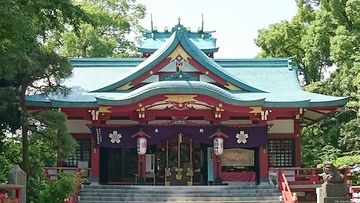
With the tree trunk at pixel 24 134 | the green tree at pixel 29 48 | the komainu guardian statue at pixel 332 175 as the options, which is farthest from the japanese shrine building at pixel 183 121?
the komainu guardian statue at pixel 332 175

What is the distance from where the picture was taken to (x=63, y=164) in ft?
81.8

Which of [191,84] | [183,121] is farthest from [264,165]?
[191,84]

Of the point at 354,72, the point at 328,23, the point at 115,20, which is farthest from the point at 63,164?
the point at 115,20

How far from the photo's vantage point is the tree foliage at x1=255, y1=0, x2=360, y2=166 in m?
29.2

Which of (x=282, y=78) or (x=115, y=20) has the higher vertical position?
(x=115, y=20)

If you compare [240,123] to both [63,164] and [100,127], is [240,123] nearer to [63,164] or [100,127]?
[100,127]

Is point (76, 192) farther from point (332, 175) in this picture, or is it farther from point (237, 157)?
point (332, 175)

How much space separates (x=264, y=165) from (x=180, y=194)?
12.8ft

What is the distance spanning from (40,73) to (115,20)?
27814 mm

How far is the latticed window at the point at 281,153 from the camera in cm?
2547

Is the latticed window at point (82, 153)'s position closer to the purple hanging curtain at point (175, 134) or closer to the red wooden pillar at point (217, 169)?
the purple hanging curtain at point (175, 134)

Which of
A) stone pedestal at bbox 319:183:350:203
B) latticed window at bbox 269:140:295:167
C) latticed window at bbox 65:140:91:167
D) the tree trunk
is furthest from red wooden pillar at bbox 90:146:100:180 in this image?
stone pedestal at bbox 319:183:350:203

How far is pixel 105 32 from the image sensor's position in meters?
46.1

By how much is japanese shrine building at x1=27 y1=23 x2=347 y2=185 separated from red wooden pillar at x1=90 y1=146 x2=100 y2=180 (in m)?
0.04
